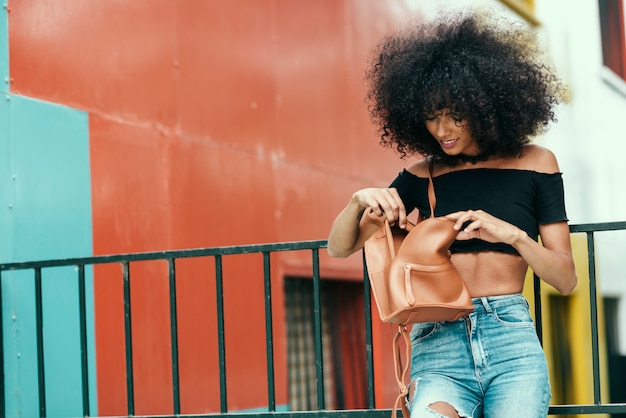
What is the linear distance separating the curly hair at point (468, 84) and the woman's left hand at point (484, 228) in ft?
0.88

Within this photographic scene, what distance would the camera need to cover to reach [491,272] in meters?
3.06

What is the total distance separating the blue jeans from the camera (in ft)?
9.53

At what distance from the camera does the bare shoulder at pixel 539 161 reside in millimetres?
3105

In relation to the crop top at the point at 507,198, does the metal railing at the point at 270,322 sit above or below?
below

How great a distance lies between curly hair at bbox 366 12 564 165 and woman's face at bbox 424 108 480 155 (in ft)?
0.06

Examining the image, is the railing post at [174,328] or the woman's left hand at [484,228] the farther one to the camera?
the railing post at [174,328]

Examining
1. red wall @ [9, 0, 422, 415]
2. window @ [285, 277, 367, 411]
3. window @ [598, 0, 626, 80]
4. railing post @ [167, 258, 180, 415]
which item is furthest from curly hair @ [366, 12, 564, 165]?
window @ [598, 0, 626, 80]

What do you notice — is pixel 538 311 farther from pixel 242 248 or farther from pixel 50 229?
pixel 50 229

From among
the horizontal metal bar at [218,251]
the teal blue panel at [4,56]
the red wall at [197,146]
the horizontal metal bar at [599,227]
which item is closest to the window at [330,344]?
the red wall at [197,146]

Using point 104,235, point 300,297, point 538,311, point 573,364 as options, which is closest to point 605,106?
point 573,364

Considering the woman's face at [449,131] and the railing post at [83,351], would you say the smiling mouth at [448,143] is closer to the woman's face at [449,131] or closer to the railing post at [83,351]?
the woman's face at [449,131]

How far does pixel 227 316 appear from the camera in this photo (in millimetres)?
7000

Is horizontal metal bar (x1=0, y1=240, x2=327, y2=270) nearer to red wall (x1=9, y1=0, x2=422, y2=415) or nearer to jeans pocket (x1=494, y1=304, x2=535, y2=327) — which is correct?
jeans pocket (x1=494, y1=304, x2=535, y2=327)

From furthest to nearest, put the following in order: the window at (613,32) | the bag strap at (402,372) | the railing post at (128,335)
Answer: the window at (613,32) < the railing post at (128,335) < the bag strap at (402,372)
